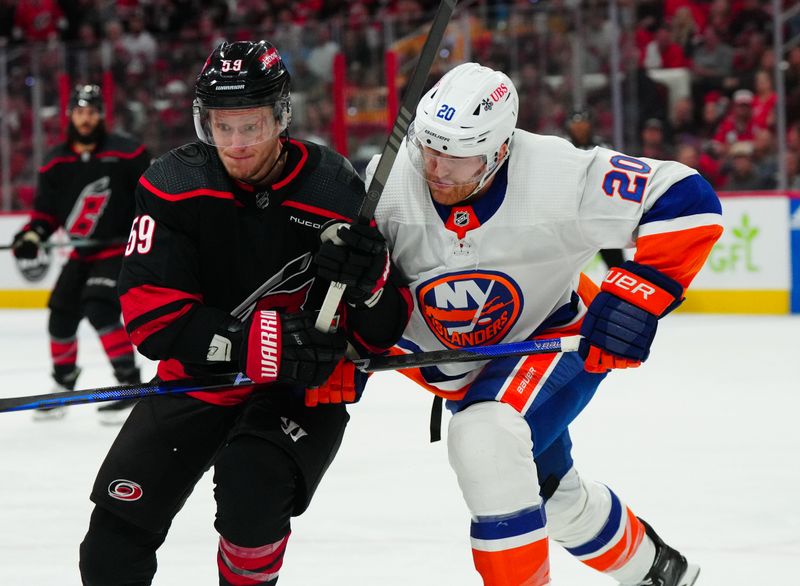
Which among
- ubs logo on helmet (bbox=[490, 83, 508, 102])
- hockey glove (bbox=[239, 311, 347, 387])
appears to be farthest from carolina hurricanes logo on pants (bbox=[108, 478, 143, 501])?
ubs logo on helmet (bbox=[490, 83, 508, 102])

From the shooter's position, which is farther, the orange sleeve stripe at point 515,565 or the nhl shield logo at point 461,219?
the nhl shield logo at point 461,219

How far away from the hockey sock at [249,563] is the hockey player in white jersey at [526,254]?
13.6 inches

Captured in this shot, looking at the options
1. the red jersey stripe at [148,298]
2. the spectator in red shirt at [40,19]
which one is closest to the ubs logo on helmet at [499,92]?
the red jersey stripe at [148,298]

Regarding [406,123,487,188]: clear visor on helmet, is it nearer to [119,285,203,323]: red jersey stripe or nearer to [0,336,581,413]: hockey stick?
[0,336,581,413]: hockey stick

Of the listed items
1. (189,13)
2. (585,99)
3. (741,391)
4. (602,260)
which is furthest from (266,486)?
(189,13)

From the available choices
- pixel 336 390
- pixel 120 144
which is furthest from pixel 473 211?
pixel 120 144

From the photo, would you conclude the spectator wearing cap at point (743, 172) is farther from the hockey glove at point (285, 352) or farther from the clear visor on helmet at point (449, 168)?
the hockey glove at point (285, 352)

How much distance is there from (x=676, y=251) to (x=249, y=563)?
0.94 m

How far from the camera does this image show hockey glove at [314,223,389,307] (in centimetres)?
215

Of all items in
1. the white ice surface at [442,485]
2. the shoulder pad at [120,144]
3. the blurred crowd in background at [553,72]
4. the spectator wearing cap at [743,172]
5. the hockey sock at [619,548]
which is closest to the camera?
the hockey sock at [619,548]

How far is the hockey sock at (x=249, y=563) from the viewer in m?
2.15

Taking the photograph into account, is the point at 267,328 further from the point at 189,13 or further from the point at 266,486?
the point at 189,13

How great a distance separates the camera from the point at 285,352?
86.1 inches

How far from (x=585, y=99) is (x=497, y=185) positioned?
17.5 feet
